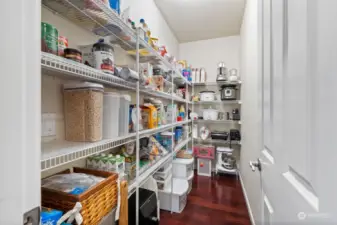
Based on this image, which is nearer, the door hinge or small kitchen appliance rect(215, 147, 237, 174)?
the door hinge

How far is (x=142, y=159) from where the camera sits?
1528 mm

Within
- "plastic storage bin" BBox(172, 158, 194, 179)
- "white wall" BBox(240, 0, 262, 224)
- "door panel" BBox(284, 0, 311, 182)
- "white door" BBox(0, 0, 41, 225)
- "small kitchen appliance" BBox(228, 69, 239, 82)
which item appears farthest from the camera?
"small kitchen appliance" BBox(228, 69, 239, 82)

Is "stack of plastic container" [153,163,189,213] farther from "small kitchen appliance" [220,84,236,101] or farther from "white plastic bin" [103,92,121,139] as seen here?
"small kitchen appliance" [220,84,236,101]

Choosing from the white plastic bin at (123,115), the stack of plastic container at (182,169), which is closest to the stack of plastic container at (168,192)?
the stack of plastic container at (182,169)

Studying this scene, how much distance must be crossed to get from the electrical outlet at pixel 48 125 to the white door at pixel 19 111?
0.56m

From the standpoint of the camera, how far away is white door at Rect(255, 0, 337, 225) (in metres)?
0.39

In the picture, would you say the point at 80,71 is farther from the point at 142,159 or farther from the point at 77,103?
the point at 142,159

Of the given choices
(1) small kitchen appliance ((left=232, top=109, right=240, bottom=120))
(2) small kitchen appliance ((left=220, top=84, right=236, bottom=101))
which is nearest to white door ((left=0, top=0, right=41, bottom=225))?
(2) small kitchen appliance ((left=220, top=84, right=236, bottom=101))

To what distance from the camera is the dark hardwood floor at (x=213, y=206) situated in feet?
6.34

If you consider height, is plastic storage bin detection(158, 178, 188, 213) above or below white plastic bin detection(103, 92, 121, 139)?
below

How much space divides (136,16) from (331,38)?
74.6 inches

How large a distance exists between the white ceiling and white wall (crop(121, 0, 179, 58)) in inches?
4.6

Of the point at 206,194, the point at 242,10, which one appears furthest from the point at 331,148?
the point at 242,10

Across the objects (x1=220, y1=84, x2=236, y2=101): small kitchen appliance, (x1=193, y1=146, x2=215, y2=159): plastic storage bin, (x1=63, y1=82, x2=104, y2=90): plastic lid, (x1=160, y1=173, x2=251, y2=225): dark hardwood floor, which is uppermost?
(x1=220, y1=84, x2=236, y2=101): small kitchen appliance
